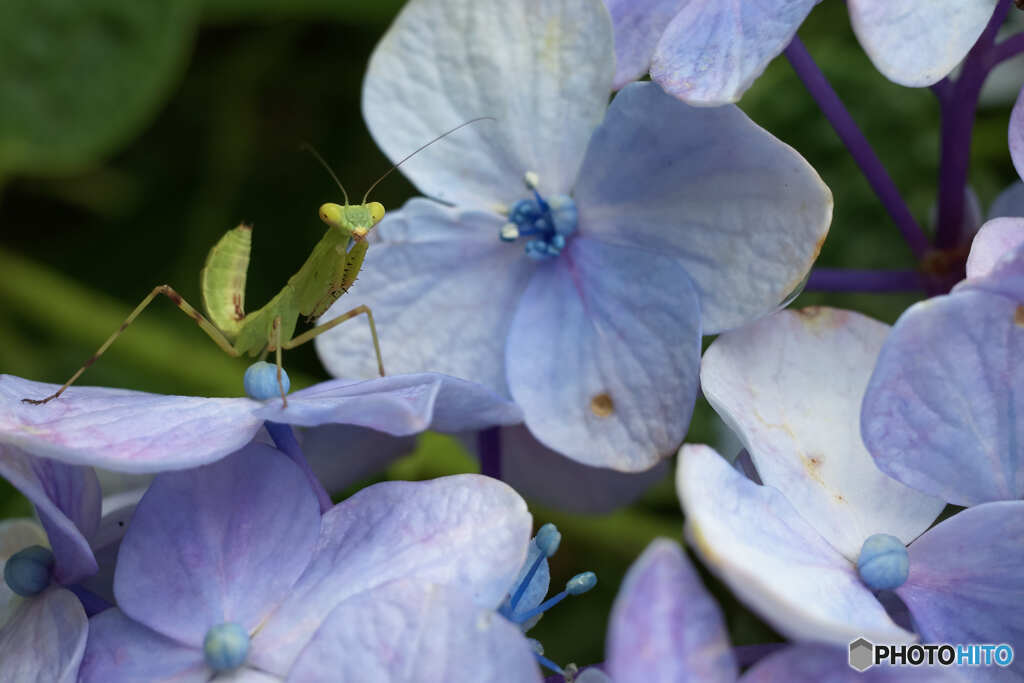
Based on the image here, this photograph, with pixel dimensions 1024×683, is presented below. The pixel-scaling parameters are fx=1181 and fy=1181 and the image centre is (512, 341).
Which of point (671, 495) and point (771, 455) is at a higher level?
point (771, 455)

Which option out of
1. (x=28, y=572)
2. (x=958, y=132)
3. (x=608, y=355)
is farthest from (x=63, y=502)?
(x=958, y=132)

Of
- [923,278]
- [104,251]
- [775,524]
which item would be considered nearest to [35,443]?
[775,524]

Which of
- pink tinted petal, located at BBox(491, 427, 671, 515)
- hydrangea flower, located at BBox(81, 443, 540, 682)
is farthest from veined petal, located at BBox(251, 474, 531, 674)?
pink tinted petal, located at BBox(491, 427, 671, 515)

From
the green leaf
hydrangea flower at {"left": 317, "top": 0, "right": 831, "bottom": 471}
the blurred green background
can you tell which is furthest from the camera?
the green leaf

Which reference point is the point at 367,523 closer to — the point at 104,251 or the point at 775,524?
the point at 775,524

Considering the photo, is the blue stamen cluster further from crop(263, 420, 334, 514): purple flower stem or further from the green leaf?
the green leaf

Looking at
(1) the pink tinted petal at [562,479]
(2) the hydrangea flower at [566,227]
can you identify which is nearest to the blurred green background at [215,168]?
(1) the pink tinted petal at [562,479]
